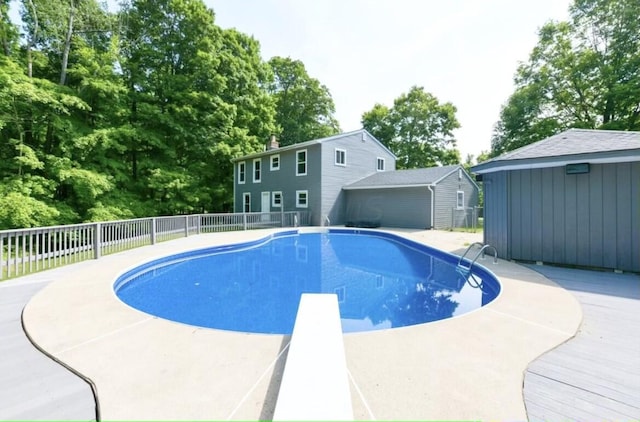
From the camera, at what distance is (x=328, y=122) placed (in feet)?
95.6

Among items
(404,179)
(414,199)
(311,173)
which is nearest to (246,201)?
(311,173)

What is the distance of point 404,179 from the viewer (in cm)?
1611

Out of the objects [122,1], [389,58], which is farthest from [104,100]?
[389,58]

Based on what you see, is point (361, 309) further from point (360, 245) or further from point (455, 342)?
point (360, 245)

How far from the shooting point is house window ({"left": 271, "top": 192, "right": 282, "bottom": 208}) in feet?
59.0

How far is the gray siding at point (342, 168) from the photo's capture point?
1612cm

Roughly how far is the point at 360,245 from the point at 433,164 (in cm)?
2064

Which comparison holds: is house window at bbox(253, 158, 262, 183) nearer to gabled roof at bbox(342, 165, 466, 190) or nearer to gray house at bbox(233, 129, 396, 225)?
gray house at bbox(233, 129, 396, 225)

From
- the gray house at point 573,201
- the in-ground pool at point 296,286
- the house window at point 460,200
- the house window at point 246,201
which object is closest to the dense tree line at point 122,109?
the house window at point 246,201

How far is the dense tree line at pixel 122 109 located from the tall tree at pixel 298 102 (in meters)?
5.71

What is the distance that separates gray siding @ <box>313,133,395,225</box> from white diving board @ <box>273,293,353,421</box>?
13.4m

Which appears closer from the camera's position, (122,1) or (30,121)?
(30,121)

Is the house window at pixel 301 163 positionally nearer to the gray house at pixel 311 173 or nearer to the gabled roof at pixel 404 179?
the gray house at pixel 311 173

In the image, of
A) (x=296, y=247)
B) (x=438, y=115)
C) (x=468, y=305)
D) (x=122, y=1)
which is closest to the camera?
(x=468, y=305)
